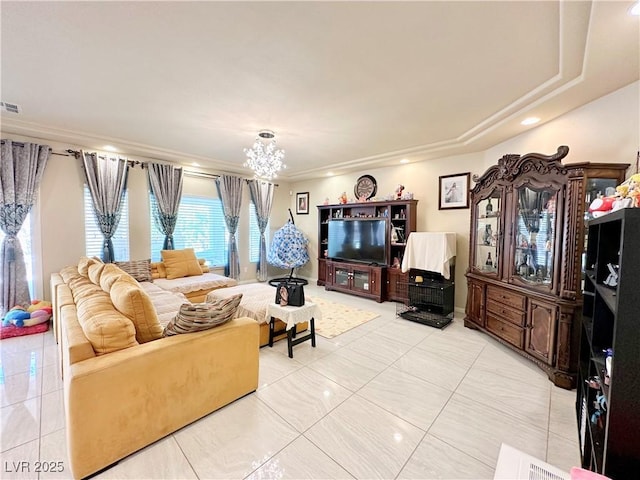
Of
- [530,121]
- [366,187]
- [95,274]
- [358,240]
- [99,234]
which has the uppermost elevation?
[530,121]

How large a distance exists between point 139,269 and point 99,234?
0.86 meters

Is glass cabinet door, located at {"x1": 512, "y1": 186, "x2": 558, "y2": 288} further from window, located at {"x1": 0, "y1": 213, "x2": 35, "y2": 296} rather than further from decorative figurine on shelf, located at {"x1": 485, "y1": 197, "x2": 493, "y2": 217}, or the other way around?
window, located at {"x1": 0, "y1": 213, "x2": 35, "y2": 296}

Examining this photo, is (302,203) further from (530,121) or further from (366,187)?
(530,121)

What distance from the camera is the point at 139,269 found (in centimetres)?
448

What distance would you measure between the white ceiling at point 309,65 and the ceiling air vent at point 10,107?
0.09 metres

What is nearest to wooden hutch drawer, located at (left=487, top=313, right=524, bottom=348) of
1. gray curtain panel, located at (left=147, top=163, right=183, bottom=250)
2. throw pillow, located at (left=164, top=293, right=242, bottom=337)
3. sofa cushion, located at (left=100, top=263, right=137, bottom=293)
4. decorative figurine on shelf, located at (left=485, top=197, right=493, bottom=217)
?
decorative figurine on shelf, located at (left=485, top=197, right=493, bottom=217)

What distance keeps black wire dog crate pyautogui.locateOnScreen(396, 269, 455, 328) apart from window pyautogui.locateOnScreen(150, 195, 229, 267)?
4.00 metres

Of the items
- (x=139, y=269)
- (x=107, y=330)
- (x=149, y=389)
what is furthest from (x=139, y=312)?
(x=139, y=269)

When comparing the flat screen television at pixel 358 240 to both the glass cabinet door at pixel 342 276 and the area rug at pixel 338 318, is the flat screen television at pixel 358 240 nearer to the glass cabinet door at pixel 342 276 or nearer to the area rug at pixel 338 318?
the glass cabinet door at pixel 342 276

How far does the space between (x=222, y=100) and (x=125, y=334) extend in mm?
2322

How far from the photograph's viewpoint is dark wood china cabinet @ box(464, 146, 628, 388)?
2379 mm

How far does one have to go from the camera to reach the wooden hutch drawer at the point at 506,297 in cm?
289

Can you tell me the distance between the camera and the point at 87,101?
2.83 m

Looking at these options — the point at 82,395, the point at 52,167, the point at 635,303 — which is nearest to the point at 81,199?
the point at 52,167
